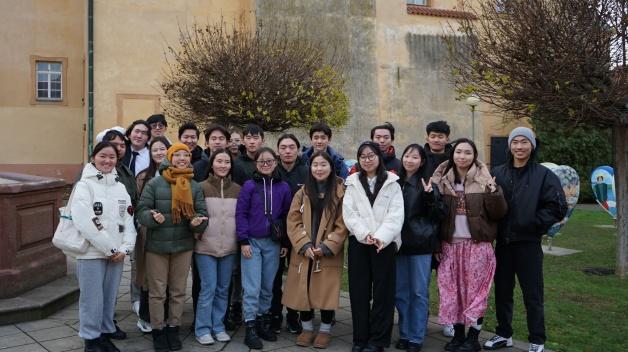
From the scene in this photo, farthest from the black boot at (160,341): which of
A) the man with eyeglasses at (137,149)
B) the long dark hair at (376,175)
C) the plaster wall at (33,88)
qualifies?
the plaster wall at (33,88)

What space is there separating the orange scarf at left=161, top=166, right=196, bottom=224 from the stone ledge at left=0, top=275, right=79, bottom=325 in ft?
7.02

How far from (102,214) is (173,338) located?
130 centimetres

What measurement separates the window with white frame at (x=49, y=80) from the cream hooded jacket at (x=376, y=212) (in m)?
20.1

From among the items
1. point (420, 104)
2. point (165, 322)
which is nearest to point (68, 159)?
point (420, 104)

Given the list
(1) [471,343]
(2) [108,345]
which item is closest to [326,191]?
(1) [471,343]

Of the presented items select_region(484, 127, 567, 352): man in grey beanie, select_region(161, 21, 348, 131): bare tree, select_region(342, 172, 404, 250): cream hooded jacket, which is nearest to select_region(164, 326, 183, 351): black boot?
select_region(342, 172, 404, 250): cream hooded jacket

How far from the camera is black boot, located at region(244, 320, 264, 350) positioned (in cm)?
520

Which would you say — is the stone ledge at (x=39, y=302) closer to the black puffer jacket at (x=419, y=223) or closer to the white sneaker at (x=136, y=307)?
the white sneaker at (x=136, y=307)

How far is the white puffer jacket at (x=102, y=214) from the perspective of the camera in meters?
4.75

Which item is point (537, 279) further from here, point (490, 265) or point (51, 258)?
point (51, 258)

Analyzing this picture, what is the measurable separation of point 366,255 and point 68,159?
19.6 metres

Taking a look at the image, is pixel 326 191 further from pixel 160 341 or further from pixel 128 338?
pixel 128 338

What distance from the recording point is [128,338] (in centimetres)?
545

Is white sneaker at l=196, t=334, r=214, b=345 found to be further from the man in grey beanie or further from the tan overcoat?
the man in grey beanie
